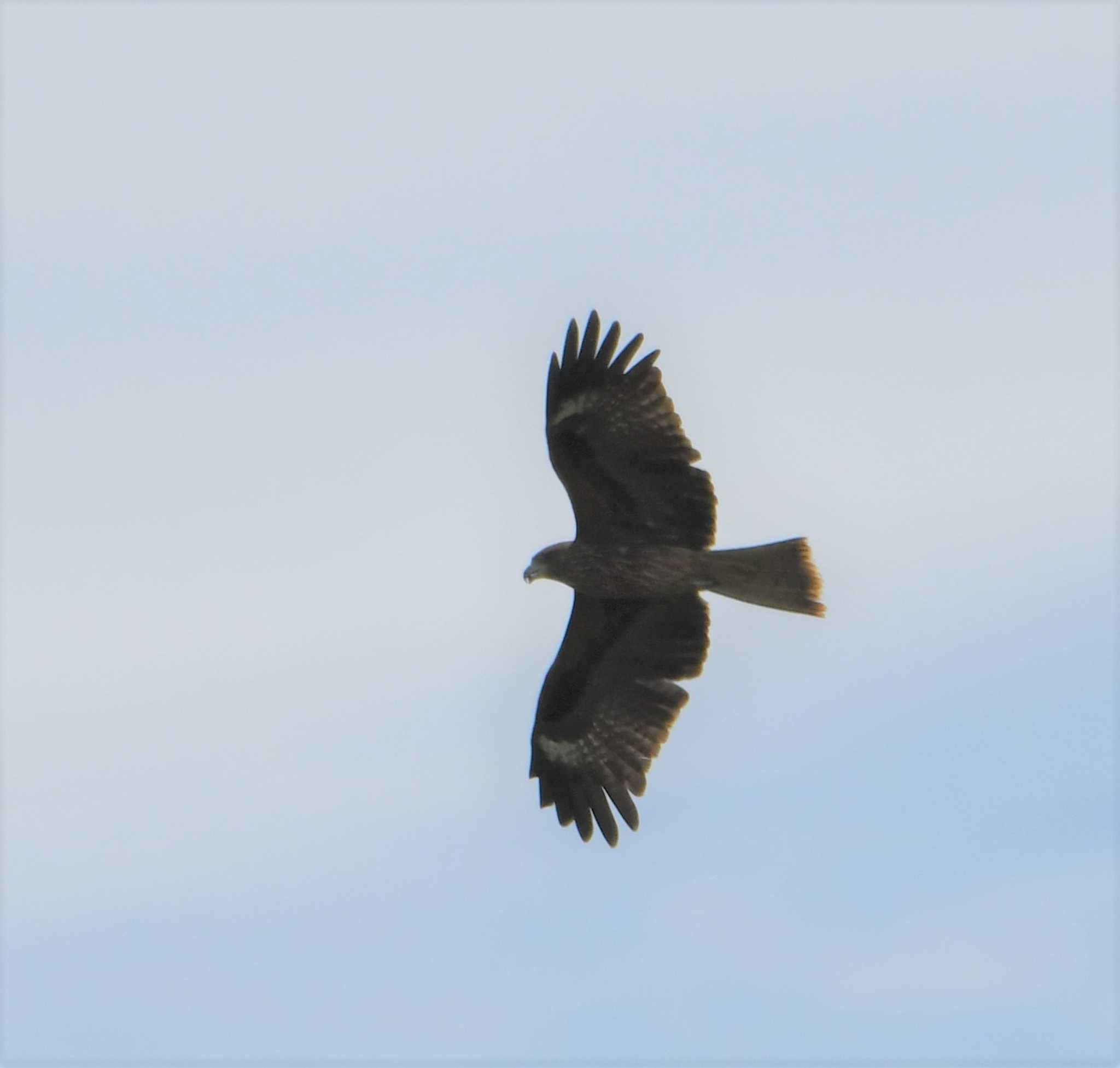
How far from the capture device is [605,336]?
12797mm

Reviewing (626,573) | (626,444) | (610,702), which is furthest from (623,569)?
(610,702)

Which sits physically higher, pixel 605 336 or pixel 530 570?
pixel 605 336

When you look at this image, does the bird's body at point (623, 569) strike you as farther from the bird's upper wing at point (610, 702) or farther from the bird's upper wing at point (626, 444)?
the bird's upper wing at point (610, 702)

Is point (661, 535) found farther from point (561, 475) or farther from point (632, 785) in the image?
point (632, 785)

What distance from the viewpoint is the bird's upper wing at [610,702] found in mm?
13445

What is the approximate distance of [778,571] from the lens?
12648mm

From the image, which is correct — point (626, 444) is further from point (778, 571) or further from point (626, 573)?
point (778, 571)

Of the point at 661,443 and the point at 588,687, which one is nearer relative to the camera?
the point at 661,443

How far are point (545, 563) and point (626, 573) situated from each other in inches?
25.4

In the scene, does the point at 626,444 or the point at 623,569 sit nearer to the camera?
the point at 626,444

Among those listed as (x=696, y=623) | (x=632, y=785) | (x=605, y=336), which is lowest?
(x=632, y=785)

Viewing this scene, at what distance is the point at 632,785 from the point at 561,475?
2232mm

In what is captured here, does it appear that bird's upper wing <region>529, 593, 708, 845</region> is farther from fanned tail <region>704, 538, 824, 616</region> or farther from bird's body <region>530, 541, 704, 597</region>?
fanned tail <region>704, 538, 824, 616</region>

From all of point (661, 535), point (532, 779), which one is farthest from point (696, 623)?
point (532, 779)
